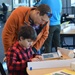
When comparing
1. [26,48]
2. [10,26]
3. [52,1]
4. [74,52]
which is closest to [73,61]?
[74,52]

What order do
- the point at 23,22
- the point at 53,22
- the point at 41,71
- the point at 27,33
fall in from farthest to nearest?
1. the point at 53,22
2. the point at 23,22
3. the point at 27,33
4. the point at 41,71

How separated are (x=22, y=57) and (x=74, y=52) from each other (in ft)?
1.63

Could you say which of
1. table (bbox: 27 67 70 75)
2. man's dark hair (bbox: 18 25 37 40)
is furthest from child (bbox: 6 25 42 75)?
table (bbox: 27 67 70 75)

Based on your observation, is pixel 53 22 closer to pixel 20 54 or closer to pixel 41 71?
pixel 20 54

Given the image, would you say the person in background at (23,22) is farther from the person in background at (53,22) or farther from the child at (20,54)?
the person in background at (53,22)

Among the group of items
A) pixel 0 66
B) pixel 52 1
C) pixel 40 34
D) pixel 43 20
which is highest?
pixel 52 1

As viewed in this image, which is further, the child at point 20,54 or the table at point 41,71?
the child at point 20,54

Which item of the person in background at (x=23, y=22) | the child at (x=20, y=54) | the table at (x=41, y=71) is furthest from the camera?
the person in background at (x=23, y=22)

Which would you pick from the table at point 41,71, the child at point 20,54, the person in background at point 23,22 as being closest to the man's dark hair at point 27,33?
the child at point 20,54

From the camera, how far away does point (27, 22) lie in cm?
223

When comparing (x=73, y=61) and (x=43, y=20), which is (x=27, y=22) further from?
(x=73, y=61)

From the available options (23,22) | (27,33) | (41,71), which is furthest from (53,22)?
(41,71)

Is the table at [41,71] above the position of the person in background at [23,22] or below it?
below

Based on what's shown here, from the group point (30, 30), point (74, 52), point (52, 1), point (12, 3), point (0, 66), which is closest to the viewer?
point (0, 66)
